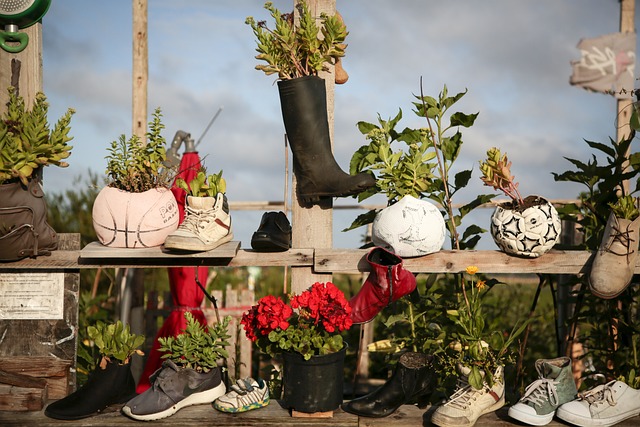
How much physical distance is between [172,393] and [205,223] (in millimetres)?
795

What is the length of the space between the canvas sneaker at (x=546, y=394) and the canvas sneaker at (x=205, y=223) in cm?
159

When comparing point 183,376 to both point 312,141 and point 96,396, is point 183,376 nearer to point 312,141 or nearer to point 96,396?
point 96,396

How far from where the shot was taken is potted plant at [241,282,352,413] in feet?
10.4

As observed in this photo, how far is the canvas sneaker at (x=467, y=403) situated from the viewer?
3.12 metres

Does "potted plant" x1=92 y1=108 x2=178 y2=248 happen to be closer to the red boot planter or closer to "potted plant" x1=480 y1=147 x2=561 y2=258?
the red boot planter

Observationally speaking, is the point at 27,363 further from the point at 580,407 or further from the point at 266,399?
the point at 580,407

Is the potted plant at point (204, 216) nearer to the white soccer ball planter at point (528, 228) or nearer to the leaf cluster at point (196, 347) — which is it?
the leaf cluster at point (196, 347)

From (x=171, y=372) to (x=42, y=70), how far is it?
187cm

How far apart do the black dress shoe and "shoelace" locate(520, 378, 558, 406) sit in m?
1.34

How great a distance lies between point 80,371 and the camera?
210 inches

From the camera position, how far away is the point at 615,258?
3.46m

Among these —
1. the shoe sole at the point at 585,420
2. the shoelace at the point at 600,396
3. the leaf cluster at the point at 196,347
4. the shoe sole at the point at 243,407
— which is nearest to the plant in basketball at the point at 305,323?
the leaf cluster at the point at 196,347

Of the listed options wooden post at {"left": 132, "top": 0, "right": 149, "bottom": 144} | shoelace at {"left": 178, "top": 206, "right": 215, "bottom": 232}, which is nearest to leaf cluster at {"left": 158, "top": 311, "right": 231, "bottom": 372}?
shoelace at {"left": 178, "top": 206, "right": 215, "bottom": 232}

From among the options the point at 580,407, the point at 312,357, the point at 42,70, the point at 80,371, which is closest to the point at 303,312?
the point at 312,357
